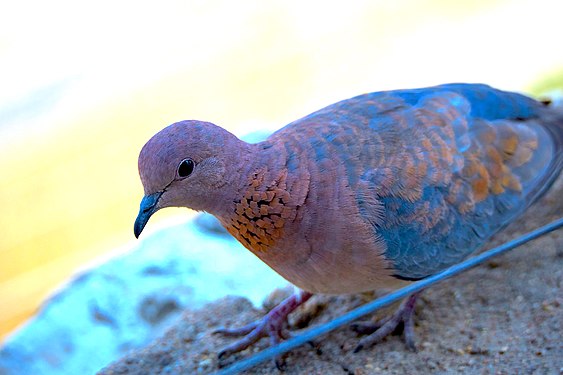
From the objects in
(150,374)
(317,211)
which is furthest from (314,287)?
(150,374)

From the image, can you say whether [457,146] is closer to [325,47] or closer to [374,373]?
[374,373]

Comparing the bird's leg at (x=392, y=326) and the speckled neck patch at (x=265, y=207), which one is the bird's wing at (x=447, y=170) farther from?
the speckled neck patch at (x=265, y=207)

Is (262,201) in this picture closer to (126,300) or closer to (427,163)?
(427,163)

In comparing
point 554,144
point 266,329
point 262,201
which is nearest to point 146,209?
point 262,201

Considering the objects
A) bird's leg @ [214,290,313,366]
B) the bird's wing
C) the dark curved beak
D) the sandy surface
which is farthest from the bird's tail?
the dark curved beak

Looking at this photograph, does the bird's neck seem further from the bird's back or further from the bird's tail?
the bird's tail
